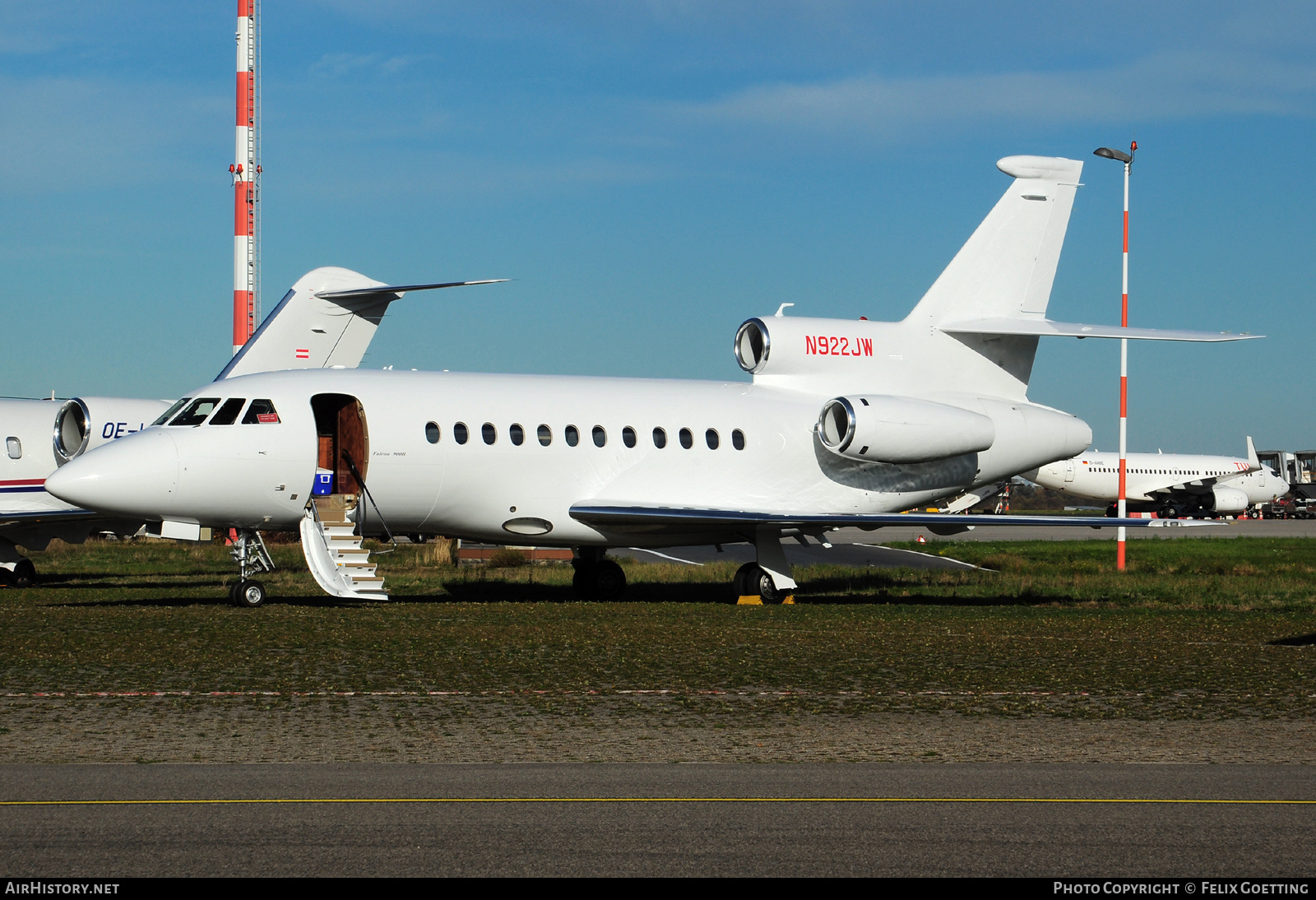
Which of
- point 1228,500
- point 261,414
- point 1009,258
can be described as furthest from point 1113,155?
point 1228,500

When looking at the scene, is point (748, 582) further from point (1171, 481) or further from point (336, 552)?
point (1171, 481)

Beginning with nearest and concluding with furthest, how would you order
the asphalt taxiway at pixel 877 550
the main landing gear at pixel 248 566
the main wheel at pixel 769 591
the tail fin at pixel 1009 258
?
the main landing gear at pixel 248 566 → the main wheel at pixel 769 591 → the tail fin at pixel 1009 258 → the asphalt taxiway at pixel 877 550

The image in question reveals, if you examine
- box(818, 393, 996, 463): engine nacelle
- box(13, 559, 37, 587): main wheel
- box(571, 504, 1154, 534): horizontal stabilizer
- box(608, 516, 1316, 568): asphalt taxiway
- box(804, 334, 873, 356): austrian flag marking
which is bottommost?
box(608, 516, 1316, 568): asphalt taxiway

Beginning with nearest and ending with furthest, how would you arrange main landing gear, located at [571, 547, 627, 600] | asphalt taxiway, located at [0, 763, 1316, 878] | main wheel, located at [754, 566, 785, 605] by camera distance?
asphalt taxiway, located at [0, 763, 1316, 878] → main wheel, located at [754, 566, 785, 605] → main landing gear, located at [571, 547, 627, 600]

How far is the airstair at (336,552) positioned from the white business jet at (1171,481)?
5941 centimetres

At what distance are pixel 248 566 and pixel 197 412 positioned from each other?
2.38 m

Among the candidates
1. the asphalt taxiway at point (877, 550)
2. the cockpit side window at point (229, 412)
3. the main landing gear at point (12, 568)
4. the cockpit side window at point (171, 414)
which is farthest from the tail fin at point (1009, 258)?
the main landing gear at point (12, 568)

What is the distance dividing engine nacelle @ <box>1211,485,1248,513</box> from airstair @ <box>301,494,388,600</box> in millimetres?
64578

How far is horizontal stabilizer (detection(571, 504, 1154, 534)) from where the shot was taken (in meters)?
21.6

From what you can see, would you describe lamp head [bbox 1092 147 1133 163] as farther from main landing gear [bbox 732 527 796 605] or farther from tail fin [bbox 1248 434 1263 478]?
tail fin [bbox 1248 434 1263 478]

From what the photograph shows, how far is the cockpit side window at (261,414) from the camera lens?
2006 cm

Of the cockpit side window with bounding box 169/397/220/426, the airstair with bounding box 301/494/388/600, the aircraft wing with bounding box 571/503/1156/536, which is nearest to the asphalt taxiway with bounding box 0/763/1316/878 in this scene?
the airstair with bounding box 301/494/388/600

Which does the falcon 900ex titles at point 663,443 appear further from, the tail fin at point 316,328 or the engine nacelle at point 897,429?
the tail fin at point 316,328

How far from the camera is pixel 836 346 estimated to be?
82.8ft
